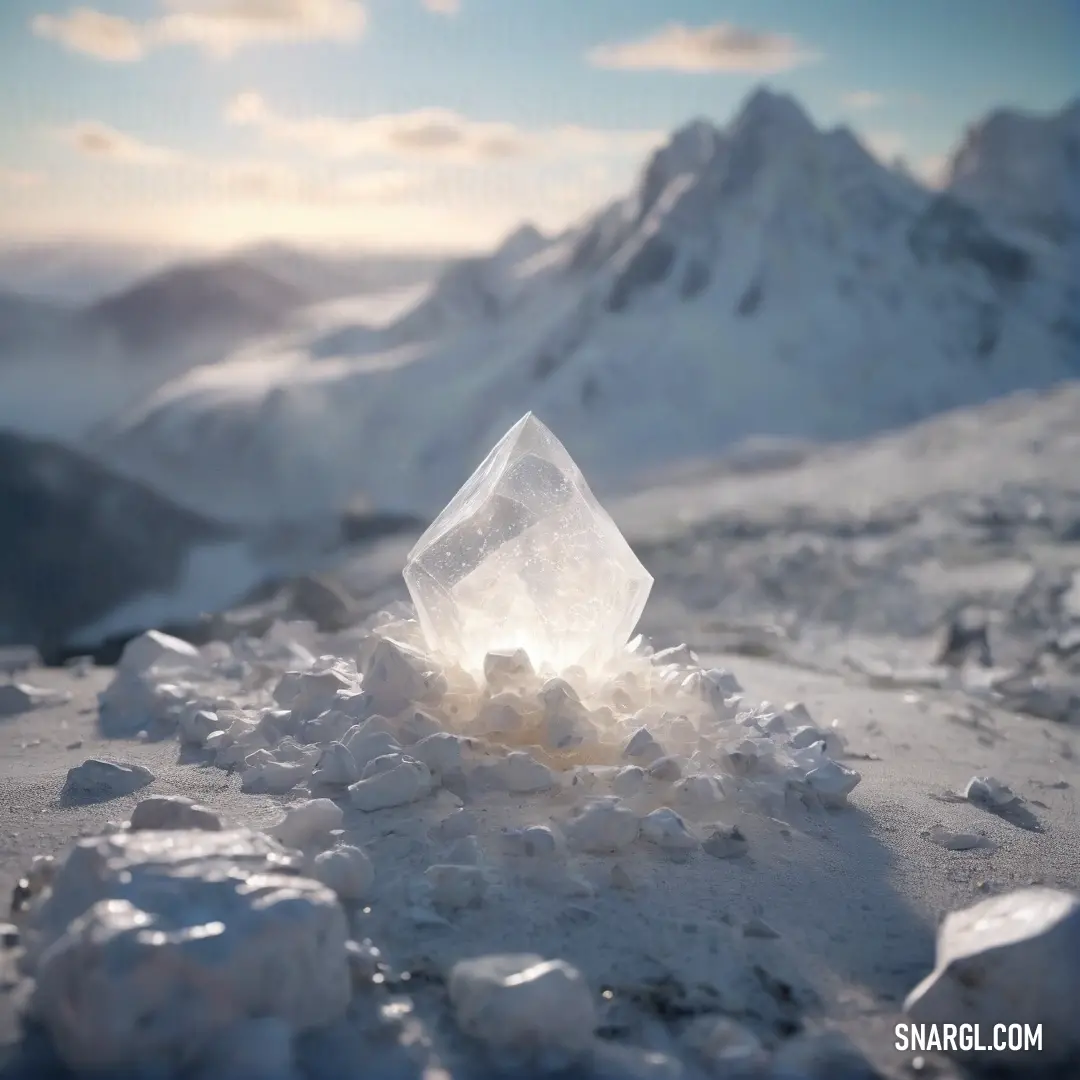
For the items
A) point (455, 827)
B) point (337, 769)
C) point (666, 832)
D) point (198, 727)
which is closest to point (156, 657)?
point (198, 727)

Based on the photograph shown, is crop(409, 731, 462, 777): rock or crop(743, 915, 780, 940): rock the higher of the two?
crop(409, 731, 462, 777): rock

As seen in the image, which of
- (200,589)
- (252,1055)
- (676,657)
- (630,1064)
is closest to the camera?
(252,1055)

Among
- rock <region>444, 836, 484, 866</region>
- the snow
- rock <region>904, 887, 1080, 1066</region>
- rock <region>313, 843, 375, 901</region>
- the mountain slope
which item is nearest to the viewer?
rock <region>904, 887, 1080, 1066</region>

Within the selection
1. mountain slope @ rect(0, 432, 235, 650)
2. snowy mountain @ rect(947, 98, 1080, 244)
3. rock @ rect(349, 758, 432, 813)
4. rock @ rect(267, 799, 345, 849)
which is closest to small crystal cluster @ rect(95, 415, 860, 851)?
rock @ rect(349, 758, 432, 813)

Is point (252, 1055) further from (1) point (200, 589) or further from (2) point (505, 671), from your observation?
(1) point (200, 589)

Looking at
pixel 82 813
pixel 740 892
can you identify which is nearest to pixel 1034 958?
pixel 740 892

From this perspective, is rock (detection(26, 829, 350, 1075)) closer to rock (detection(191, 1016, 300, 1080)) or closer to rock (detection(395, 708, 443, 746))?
rock (detection(191, 1016, 300, 1080))
